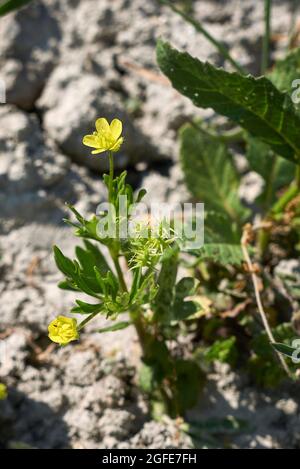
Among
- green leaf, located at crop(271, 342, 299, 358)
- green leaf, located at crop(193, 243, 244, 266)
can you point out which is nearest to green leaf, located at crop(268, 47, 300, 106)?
green leaf, located at crop(193, 243, 244, 266)

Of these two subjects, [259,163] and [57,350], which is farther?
[259,163]

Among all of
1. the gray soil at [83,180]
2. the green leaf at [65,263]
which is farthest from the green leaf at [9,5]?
the green leaf at [65,263]

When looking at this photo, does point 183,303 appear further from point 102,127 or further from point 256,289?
point 102,127

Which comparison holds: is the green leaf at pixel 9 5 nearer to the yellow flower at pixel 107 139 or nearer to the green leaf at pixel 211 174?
the yellow flower at pixel 107 139

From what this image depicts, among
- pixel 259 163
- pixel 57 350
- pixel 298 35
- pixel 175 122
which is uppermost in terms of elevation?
pixel 298 35

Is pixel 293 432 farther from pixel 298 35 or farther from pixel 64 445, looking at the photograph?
pixel 298 35
